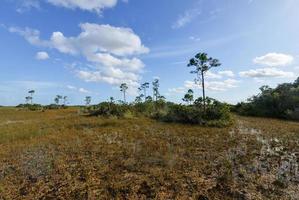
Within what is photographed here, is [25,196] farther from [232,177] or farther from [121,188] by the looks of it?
[232,177]

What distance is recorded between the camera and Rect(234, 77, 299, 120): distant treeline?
27.6m

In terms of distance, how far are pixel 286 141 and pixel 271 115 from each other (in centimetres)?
1969

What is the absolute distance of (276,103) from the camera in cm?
2997

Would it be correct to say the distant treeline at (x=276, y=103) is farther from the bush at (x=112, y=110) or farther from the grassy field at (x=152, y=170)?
the grassy field at (x=152, y=170)

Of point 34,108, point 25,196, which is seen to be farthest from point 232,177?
point 34,108

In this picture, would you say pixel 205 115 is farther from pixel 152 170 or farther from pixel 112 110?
pixel 152 170

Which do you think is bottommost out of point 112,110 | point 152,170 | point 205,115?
point 152,170

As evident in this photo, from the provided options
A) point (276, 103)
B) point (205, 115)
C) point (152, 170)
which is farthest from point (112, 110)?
point (152, 170)

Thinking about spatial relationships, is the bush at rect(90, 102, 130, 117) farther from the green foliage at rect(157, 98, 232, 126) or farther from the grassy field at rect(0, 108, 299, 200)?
the grassy field at rect(0, 108, 299, 200)

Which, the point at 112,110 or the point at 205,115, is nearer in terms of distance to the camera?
the point at 205,115

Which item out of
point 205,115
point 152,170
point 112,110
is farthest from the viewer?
point 112,110

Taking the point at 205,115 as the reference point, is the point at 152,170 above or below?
below

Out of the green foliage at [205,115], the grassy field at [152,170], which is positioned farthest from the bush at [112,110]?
the grassy field at [152,170]

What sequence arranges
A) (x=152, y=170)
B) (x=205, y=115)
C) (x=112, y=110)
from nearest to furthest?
(x=152, y=170)
(x=205, y=115)
(x=112, y=110)
